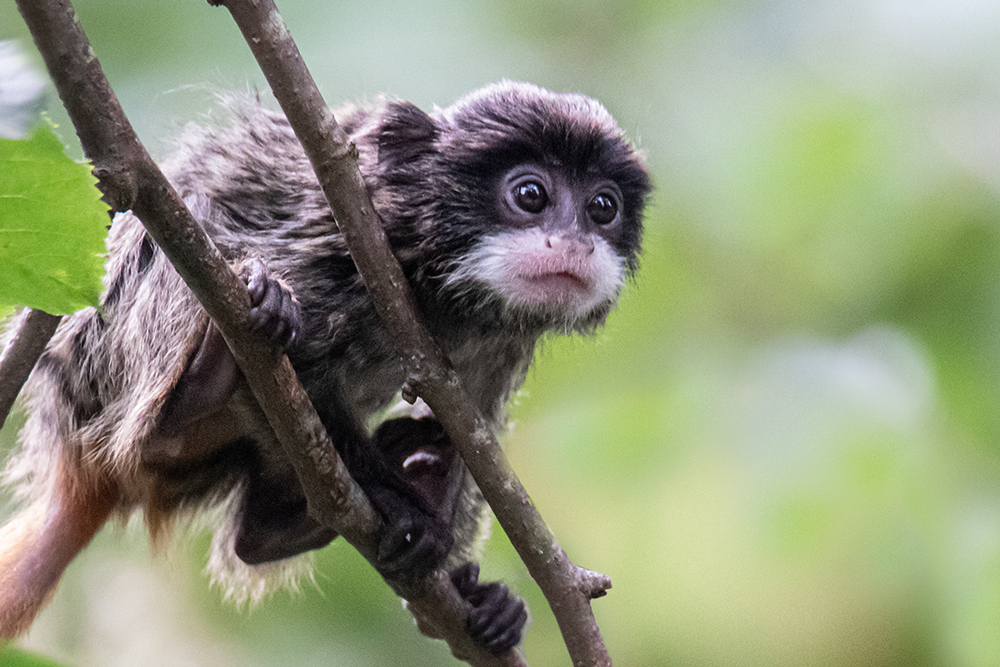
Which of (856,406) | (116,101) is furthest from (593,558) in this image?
(116,101)

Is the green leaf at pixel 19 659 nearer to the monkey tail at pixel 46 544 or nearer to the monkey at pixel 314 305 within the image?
the monkey at pixel 314 305

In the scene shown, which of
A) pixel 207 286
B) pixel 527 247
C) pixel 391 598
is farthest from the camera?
pixel 391 598

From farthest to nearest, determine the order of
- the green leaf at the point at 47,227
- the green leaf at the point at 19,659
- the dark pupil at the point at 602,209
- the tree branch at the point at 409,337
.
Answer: the dark pupil at the point at 602,209 < the tree branch at the point at 409,337 < the green leaf at the point at 47,227 < the green leaf at the point at 19,659

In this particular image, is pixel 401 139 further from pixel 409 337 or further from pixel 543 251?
pixel 409 337

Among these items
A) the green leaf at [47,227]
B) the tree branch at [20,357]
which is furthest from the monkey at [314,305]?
the green leaf at [47,227]

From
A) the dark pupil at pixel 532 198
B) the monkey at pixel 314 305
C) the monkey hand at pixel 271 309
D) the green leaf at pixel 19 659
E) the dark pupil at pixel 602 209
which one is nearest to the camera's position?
the green leaf at pixel 19 659

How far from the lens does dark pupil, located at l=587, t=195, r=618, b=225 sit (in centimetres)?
340

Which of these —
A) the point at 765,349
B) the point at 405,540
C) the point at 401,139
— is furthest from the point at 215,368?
the point at 765,349

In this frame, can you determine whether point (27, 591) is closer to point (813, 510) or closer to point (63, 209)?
point (63, 209)

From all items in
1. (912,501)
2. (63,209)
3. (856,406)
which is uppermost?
(856,406)

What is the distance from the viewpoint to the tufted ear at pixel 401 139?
3.35 meters

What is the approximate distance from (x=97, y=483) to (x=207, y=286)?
1366mm

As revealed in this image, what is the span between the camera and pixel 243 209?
3322 millimetres

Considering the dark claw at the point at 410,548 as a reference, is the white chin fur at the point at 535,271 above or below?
above
